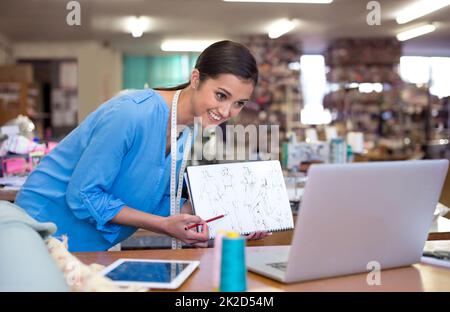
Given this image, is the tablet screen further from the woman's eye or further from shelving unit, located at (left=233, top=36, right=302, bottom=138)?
shelving unit, located at (left=233, top=36, right=302, bottom=138)

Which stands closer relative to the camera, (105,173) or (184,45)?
(105,173)

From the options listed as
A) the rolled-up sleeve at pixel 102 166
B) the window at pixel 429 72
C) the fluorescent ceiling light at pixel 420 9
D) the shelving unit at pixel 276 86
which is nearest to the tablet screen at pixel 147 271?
the rolled-up sleeve at pixel 102 166

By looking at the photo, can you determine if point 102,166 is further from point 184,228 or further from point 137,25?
point 137,25

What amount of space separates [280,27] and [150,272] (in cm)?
851

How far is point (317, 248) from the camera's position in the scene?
1.21 metres

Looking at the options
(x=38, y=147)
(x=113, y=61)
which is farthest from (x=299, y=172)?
(x=113, y=61)

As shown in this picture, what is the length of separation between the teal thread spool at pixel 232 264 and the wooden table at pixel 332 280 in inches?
2.7

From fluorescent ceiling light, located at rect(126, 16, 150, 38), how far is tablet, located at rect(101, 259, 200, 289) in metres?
7.74

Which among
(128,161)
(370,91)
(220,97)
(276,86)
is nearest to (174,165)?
(128,161)

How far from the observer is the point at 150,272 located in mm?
1274

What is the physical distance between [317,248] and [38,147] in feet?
10.2

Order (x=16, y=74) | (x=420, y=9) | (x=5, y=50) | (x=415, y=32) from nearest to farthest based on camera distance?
(x=420, y=9) < (x=415, y=32) < (x=16, y=74) < (x=5, y=50)
